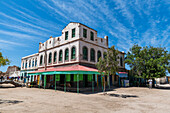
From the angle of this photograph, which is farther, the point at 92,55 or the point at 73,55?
the point at 92,55

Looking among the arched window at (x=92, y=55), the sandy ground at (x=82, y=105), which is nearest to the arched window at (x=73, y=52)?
the arched window at (x=92, y=55)

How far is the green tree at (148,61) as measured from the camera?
22.0 m

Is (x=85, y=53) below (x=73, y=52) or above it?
below

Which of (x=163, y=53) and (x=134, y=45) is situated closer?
(x=163, y=53)

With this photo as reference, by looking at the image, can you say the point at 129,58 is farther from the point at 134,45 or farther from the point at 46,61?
the point at 46,61

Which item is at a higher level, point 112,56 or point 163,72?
point 112,56

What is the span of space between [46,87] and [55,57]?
599 cm

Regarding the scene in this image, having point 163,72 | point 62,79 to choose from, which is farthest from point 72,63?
point 163,72

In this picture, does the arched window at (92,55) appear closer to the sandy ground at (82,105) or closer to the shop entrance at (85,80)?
the shop entrance at (85,80)

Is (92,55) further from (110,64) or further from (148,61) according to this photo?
(148,61)

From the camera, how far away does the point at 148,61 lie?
2255 cm

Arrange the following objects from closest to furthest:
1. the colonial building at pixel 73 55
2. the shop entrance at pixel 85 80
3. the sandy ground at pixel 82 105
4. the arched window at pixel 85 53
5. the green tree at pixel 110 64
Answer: the sandy ground at pixel 82 105
the green tree at pixel 110 64
the colonial building at pixel 73 55
the shop entrance at pixel 85 80
the arched window at pixel 85 53

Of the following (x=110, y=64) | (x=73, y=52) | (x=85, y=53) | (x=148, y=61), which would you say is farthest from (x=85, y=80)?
(x=148, y=61)

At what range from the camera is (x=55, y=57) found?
923 inches
